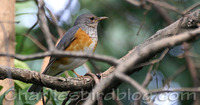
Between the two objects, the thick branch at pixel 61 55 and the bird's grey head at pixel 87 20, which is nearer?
the thick branch at pixel 61 55

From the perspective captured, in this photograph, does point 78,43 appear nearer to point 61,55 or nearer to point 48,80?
point 48,80

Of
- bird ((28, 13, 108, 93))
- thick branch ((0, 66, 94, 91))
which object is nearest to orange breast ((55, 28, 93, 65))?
bird ((28, 13, 108, 93))

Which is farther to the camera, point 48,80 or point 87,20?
point 87,20

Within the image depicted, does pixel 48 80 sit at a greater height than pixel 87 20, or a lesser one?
lesser

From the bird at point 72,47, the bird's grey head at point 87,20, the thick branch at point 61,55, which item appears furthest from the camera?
the bird's grey head at point 87,20

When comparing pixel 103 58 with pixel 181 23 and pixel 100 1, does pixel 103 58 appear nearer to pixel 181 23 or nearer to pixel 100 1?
pixel 181 23

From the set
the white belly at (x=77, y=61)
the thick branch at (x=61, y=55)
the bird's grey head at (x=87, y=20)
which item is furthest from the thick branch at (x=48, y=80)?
the bird's grey head at (x=87, y=20)

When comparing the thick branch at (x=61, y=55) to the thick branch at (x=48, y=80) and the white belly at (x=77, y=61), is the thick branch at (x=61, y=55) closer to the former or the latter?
the thick branch at (x=48, y=80)

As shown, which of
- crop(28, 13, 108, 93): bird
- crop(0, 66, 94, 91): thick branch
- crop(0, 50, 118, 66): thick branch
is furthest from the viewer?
crop(28, 13, 108, 93): bird

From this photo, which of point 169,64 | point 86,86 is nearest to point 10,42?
point 86,86

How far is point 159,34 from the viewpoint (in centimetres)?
356

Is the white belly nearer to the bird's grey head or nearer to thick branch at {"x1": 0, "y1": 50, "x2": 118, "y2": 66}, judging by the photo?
the bird's grey head

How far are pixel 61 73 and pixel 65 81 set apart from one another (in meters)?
1.45

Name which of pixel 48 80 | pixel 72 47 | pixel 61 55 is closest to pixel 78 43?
pixel 72 47
